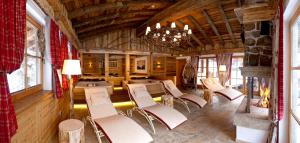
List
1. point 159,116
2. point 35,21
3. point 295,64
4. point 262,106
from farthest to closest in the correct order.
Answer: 1. point 262,106
2. point 159,116
3. point 35,21
4. point 295,64

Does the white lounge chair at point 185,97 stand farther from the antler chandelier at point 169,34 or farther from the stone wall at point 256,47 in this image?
the stone wall at point 256,47

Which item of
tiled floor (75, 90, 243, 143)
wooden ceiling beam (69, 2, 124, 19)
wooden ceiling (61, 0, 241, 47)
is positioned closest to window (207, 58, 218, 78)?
wooden ceiling (61, 0, 241, 47)

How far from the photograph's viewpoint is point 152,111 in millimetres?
4133

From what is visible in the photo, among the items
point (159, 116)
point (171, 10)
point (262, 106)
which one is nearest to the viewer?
point (159, 116)

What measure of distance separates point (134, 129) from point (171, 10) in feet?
14.3

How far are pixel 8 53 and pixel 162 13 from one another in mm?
5757

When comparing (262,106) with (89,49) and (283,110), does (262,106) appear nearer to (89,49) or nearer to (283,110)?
(283,110)

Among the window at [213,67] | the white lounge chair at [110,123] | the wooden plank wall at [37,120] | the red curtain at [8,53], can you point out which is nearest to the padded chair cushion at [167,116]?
the white lounge chair at [110,123]

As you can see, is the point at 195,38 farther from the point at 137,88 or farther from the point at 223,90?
the point at 137,88

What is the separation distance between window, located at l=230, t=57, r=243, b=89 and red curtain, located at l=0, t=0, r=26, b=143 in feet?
32.2

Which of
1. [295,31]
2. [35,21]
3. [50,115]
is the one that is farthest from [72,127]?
[295,31]

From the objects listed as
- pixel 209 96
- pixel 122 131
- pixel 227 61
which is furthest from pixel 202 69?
pixel 122 131

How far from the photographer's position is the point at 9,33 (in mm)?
1675

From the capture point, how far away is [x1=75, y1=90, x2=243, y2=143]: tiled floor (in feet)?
11.6
